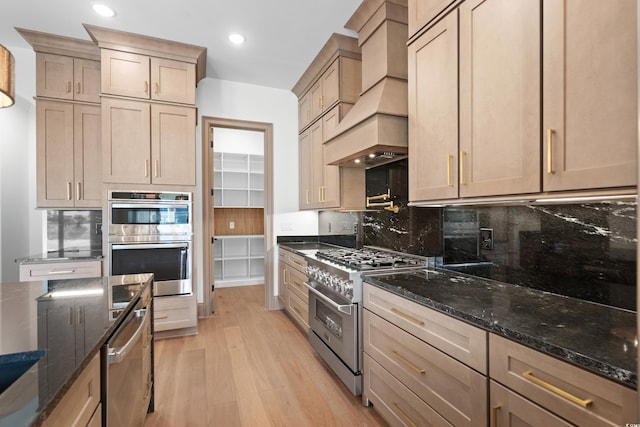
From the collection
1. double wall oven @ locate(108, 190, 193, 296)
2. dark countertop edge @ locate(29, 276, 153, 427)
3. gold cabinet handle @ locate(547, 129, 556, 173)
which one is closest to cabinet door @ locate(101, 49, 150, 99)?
double wall oven @ locate(108, 190, 193, 296)

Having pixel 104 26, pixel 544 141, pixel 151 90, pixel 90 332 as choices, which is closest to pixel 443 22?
pixel 544 141

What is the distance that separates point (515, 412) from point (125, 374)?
1470mm

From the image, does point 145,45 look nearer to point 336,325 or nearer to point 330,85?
point 330,85

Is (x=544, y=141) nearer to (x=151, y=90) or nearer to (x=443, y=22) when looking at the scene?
(x=443, y=22)

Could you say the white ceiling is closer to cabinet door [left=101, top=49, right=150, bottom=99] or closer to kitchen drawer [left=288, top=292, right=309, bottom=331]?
cabinet door [left=101, top=49, right=150, bottom=99]

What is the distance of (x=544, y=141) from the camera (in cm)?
113

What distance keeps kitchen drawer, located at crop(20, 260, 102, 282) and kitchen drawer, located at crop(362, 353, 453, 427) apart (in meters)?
2.58

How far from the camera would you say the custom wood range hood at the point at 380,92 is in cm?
196

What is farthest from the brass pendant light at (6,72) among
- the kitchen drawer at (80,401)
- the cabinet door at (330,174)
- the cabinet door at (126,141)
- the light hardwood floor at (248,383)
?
the cabinet door at (330,174)

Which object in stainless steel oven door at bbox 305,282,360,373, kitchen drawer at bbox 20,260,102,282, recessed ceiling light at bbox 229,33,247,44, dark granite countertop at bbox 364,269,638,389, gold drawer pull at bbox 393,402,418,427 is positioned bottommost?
gold drawer pull at bbox 393,402,418,427

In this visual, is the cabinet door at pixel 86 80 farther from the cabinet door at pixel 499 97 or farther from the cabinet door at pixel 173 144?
the cabinet door at pixel 499 97

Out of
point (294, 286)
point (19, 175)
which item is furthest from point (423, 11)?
point (19, 175)

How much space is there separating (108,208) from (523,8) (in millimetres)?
3280

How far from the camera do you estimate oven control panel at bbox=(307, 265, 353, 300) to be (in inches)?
78.2
